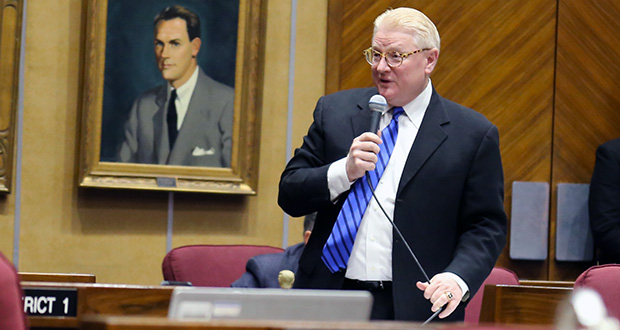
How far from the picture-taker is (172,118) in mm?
4793

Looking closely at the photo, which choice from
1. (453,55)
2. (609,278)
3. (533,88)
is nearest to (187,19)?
(453,55)

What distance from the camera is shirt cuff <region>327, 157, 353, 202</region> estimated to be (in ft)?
8.02

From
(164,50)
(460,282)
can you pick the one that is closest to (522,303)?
(460,282)

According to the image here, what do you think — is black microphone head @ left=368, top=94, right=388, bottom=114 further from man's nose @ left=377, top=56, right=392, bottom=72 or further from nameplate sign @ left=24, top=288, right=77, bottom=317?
nameplate sign @ left=24, top=288, right=77, bottom=317

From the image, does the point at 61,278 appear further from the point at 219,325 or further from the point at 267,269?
the point at 219,325

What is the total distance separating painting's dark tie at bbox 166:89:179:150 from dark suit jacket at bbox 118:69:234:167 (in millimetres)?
20

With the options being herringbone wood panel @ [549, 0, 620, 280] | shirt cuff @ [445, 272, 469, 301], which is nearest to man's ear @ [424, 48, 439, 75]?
shirt cuff @ [445, 272, 469, 301]

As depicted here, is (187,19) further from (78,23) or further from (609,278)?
(609,278)

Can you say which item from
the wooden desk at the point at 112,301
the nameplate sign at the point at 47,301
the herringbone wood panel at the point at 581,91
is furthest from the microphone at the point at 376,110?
the herringbone wood panel at the point at 581,91

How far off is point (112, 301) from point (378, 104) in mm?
936

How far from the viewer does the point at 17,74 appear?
4.48 m

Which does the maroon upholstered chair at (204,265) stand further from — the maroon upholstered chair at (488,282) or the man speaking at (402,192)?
the man speaking at (402,192)

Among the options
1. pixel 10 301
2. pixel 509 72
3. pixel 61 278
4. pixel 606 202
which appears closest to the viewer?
pixel 10 301

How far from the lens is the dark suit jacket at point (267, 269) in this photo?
3605mm
